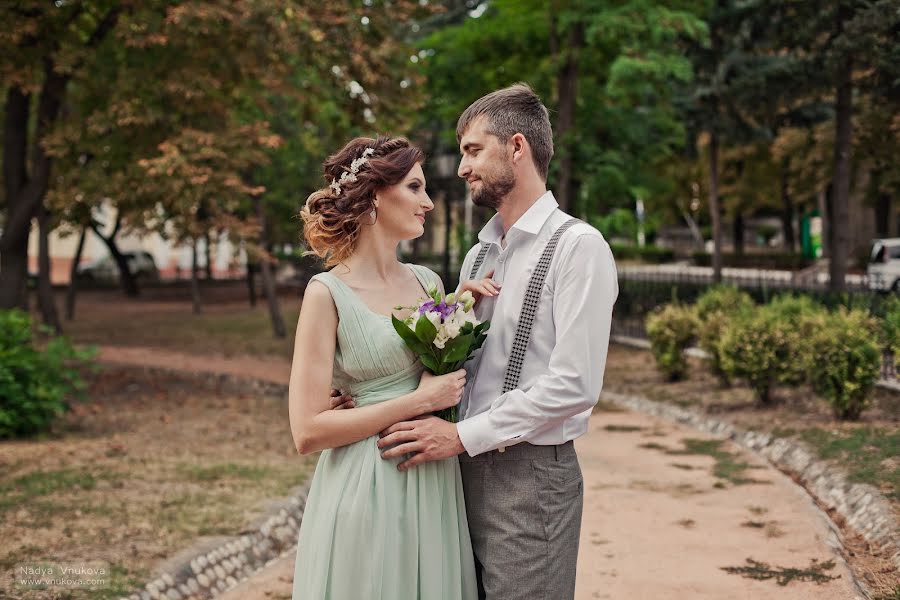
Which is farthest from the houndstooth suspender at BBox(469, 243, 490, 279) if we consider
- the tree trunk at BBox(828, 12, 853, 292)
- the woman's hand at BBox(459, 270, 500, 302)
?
the tree trunk at BBox(828, 12, 853, 292)

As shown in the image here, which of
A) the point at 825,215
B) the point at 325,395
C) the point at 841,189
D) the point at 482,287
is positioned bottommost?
the point at 325,395

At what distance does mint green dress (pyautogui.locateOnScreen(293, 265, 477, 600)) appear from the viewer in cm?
300

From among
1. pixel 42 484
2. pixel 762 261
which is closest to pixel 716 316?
pixel 42 484

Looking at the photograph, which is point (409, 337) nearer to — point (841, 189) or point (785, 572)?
point (785, 572)

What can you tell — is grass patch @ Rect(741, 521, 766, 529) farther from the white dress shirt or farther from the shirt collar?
the shirt collar

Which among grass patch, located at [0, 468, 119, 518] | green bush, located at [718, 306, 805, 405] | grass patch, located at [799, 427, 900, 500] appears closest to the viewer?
grass patch, located at [0, 468, 119, 518]

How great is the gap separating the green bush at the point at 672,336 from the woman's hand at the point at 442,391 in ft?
38.2

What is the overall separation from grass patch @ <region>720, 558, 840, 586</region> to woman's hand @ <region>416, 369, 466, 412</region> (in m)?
3.84

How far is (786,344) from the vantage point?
37.2 ft

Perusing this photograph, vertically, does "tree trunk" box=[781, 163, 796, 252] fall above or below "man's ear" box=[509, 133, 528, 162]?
above

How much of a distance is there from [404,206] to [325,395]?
66cm

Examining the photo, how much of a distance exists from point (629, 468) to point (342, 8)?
7812mm

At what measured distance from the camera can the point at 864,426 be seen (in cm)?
997

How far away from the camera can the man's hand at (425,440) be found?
293 centimetres
